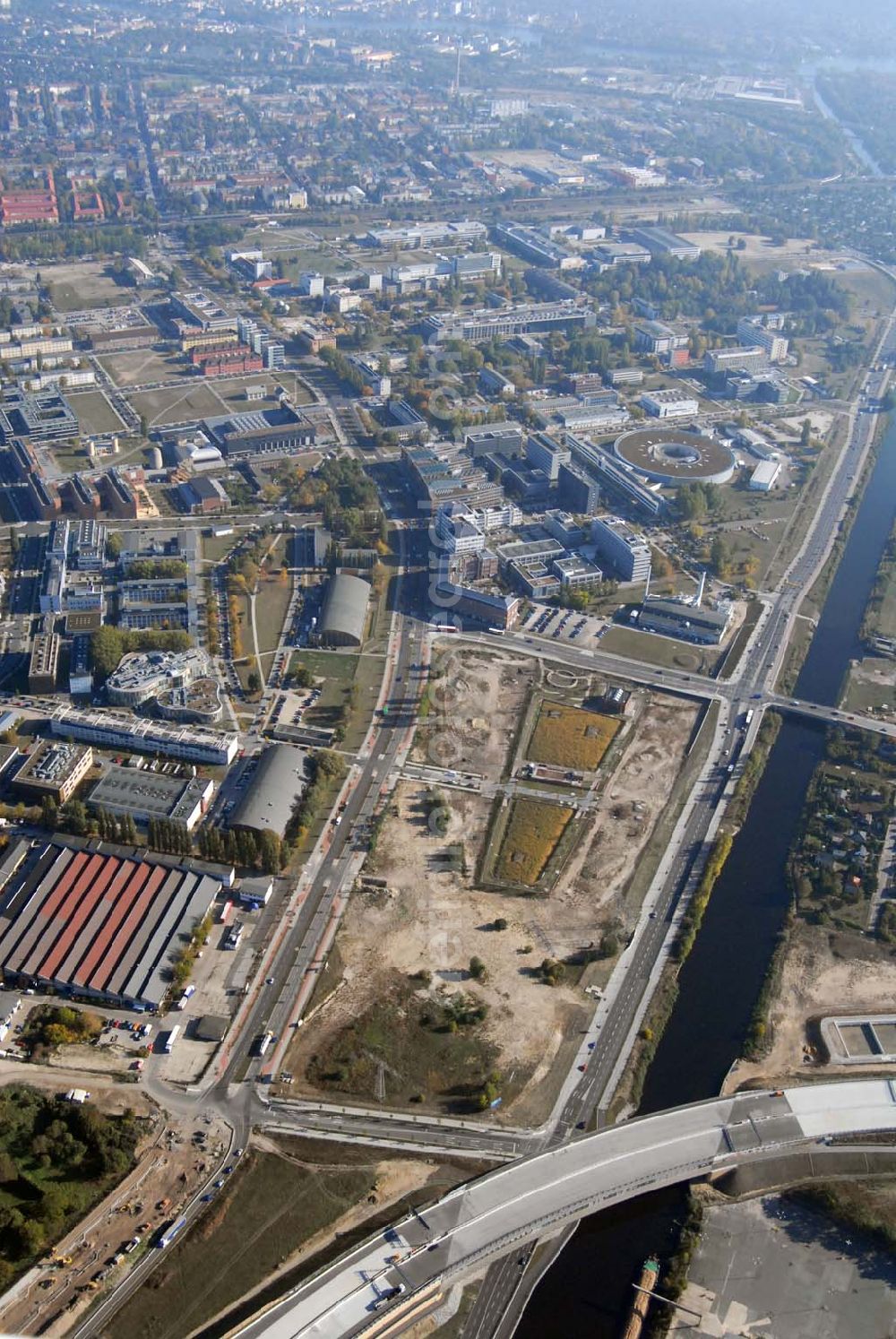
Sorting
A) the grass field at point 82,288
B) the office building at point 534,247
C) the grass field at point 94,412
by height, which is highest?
the office building at point 534,247

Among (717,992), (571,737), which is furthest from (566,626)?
(717,992)

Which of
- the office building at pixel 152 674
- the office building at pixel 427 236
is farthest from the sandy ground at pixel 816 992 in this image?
the office building at pixel 427 236

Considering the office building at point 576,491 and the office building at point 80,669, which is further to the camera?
the office building at point 576,491

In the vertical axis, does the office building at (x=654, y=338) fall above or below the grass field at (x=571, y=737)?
above

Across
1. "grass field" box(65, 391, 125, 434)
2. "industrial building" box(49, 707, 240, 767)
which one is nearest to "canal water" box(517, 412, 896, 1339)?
"industrial building" box(49, 707, 240, 767)

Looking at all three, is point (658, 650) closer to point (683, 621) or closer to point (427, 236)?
point (683, 621)

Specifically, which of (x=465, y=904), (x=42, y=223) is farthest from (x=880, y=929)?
(x=42, y=223)

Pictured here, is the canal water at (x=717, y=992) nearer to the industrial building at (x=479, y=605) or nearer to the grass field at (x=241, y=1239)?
the grass field at (x=241, y=1239)

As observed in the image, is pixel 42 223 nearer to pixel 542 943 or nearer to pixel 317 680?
pixel 317 680
